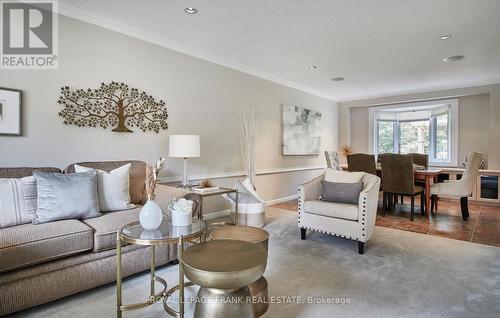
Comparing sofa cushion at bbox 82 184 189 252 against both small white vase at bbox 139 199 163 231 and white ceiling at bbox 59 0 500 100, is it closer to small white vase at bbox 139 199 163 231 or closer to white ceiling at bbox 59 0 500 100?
small white vase at bbox 139 199 163 231

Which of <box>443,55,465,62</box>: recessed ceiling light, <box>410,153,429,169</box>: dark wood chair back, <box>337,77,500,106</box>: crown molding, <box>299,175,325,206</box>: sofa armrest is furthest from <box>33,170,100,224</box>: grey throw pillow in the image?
<box>337,77,500,106</box>: crown molding

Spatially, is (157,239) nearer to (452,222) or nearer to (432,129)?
Result: (452,222)

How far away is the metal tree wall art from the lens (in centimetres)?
274

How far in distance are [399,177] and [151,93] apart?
3.78 metres

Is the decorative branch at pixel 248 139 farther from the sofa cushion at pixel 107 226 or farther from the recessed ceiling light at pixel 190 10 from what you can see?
the sofa cushion at pixel 107 226

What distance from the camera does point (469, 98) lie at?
5.79 meters

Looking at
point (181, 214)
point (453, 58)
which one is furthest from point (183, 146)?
point (453, 58)

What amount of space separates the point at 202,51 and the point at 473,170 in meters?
4.40

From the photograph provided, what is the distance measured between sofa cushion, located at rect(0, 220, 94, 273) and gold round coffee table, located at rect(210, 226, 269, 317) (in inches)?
37.3

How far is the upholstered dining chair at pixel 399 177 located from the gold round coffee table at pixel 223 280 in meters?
3.51

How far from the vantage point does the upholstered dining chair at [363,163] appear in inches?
190

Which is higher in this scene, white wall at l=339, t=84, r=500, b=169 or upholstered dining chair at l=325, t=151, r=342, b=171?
white wall at l=339, t=84, r=500, b=169

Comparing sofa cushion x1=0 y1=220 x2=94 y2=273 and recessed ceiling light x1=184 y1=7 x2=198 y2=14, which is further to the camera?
recessed ceiling light x1=184 y1=7 x2=198 y2=14

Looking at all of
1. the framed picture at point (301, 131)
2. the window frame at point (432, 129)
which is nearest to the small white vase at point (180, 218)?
the framed picture at point (301, 131)
